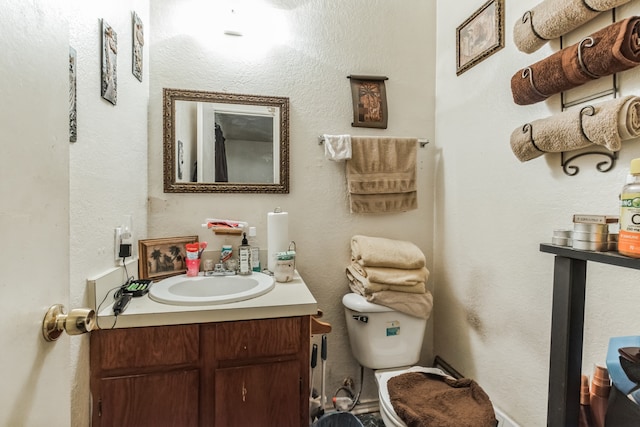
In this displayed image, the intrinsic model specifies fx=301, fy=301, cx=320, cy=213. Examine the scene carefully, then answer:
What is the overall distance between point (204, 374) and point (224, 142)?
1.06 meters

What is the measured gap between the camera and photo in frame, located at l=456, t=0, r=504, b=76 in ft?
4.19

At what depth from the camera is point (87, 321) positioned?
485 millimetres

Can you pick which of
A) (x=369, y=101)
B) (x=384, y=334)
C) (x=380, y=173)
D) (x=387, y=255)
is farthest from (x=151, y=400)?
(x=369, y=101)

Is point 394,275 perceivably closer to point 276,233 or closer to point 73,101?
point 276,233

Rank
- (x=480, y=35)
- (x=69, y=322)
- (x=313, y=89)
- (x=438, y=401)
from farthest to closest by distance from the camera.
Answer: (x=313, y=89)
(x=480, y=35)
(x=438, y=401)
(x=69, y=322)

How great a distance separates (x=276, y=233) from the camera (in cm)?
151

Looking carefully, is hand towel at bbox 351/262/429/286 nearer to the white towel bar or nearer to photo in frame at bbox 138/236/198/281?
the white towel bar

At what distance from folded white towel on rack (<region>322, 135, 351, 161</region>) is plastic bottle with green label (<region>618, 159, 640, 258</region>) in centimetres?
109

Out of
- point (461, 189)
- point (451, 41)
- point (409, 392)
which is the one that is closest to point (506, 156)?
point (461, 189)

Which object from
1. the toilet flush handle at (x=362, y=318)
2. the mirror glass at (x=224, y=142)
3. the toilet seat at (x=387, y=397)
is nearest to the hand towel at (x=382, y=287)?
the toilet flush handle at (x=362, y=318)

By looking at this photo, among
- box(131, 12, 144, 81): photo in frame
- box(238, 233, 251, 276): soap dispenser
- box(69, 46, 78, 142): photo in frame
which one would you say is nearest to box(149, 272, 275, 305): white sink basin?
box(238, 233, 251, 276): soap dispenser

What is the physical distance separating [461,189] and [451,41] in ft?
2.68

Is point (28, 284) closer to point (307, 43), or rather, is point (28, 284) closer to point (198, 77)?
point (198, 77)

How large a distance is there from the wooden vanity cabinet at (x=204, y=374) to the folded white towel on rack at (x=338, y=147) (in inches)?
32.9
